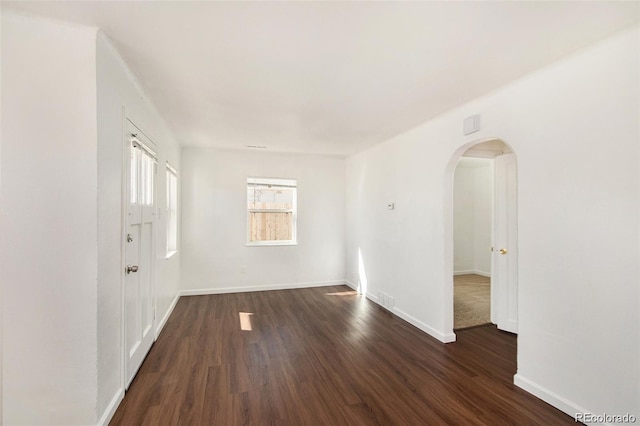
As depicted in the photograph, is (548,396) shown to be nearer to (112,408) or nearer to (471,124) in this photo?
(471,124)

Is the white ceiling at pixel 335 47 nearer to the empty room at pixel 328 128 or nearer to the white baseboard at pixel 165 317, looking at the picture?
the empty room at pixel 328 128

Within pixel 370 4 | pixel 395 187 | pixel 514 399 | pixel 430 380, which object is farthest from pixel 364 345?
pixel 370 4

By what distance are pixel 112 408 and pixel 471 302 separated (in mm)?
4694

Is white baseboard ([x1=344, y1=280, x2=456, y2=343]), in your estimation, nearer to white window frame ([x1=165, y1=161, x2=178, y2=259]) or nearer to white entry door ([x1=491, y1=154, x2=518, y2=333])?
white entry door ([x1=491, y1=154, x2=518, y2=333])

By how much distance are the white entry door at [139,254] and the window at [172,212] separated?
1.19 m

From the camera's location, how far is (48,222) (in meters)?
1.64

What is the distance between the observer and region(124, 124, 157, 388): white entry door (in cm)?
225

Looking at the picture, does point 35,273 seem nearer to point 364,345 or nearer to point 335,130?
point 364,345

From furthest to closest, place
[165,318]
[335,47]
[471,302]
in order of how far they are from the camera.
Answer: [471,302], [165,318], [335,47]

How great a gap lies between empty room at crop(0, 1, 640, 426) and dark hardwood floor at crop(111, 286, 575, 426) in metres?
0.02

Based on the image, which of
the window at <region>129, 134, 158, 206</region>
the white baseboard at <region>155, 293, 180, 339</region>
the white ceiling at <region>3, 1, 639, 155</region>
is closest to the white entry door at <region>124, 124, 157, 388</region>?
the window at <region>129, 134, 158, 206</region>

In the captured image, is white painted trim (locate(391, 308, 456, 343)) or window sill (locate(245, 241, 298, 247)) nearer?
white painted trim (locate(391, 308, 456, 343))

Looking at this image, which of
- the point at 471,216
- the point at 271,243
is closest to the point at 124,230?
the point at 271,243

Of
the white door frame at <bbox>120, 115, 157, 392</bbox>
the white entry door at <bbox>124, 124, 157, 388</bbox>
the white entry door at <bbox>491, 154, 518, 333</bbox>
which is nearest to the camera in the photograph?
the white door frame at <bbox>120, 115, 157, 392</bbox>
